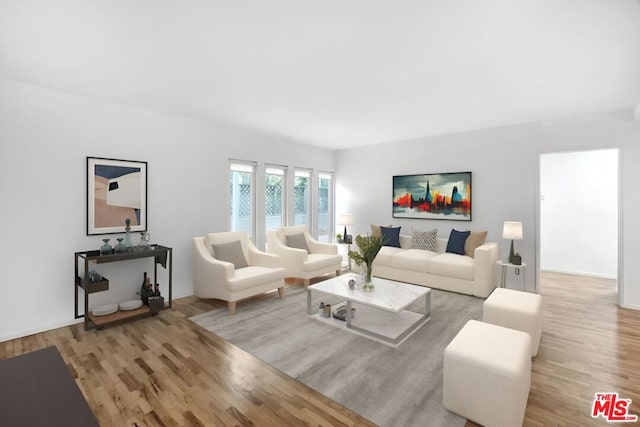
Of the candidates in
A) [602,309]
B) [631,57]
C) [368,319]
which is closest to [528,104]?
[631,57]

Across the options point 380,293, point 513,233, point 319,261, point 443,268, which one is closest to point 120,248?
point 319,261

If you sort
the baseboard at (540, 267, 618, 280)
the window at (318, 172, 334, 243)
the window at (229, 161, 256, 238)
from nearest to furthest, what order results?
1. the window at (229, 161, 256, 238)
2. the baseboard at (540, 267, 618, 280)
3. the window at (318, 172, 334, 243)

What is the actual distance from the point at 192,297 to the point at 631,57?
5.52 m

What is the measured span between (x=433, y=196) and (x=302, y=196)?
264 centimetres

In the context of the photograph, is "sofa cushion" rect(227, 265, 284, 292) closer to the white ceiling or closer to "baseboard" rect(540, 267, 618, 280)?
the white ceiling

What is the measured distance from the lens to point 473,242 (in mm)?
4797

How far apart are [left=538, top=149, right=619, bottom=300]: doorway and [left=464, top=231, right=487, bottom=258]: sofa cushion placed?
220 centimetres

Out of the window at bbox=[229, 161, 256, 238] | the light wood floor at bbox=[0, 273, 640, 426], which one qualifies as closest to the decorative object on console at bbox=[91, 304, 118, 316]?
the light wood floor at bbox=[0, 273, 640, 426]

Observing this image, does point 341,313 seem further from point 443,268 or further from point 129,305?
point 129,305

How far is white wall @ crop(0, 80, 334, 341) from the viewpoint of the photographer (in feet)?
10.0

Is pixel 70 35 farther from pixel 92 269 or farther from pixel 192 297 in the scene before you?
pixel 192 297

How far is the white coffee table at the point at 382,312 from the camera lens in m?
3.03

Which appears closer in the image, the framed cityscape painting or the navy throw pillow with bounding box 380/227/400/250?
the framed cityscape painting

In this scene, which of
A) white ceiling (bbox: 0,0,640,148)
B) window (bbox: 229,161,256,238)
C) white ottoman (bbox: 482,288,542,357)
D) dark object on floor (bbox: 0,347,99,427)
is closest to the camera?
dark object on floor (bbox: 0,347,99,427)
